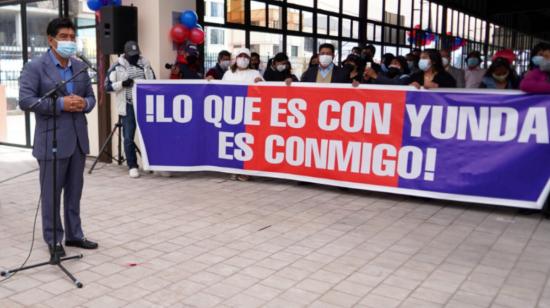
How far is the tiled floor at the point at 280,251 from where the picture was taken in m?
3.77

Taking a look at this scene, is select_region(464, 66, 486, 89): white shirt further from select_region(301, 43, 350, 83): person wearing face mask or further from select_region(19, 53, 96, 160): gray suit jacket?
select_region(19, 53, 96, 160): gray suit jacket

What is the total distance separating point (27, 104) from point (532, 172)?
4791 mm

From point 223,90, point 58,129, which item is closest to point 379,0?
point 223,90

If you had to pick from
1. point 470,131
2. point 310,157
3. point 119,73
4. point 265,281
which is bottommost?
point 265,281

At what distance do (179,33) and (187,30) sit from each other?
7.2 inches

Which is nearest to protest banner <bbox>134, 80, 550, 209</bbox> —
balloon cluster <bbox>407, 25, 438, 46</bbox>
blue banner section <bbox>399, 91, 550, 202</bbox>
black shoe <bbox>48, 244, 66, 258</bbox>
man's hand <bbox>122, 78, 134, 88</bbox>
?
blue banner section <bbox>399, 91, 550, 202</bbox>

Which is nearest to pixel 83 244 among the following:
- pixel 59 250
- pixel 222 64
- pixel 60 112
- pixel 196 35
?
pixel 59 250

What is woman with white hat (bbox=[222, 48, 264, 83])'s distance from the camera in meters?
7.46

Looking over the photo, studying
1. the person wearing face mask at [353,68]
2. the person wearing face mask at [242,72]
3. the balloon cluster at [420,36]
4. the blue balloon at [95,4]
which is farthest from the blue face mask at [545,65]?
the balloon cluster at [420,36]

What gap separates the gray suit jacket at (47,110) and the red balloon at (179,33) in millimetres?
3694

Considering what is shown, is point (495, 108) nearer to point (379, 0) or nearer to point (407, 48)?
point (379, 0)

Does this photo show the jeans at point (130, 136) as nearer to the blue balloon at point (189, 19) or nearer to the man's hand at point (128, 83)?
the man's hand at point (128, 83)

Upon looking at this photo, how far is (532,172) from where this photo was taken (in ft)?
18.9

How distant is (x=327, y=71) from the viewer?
23.7 ft
